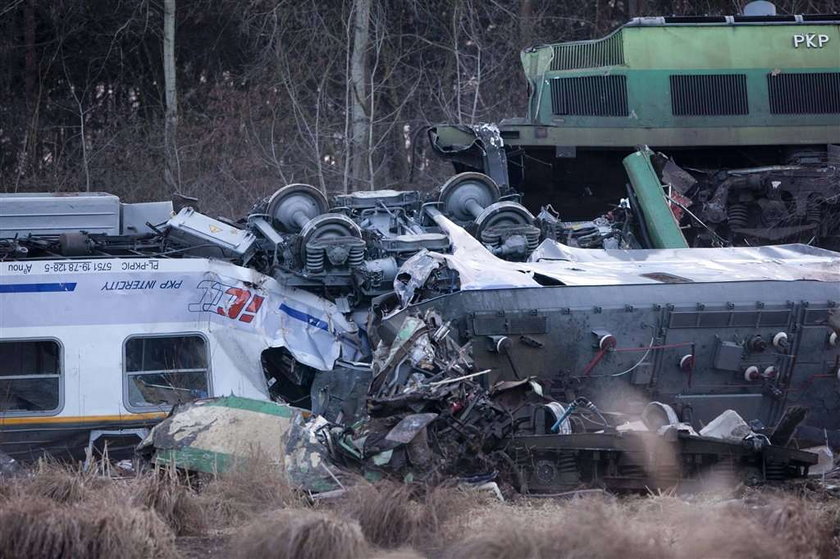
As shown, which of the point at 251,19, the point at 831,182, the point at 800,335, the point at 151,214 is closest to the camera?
the point at 800,335

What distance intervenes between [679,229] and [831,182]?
2530 millimetres

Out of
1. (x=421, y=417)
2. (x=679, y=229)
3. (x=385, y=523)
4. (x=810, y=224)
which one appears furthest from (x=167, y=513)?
(x=810, y=224)

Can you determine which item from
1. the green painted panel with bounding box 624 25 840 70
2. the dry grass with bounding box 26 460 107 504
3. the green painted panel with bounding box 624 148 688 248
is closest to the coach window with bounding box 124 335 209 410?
the dry grass with bounding box 26 460 107 504

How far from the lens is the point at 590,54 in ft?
53.1

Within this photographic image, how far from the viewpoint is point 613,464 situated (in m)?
9.34

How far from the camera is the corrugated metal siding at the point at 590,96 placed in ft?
52.0

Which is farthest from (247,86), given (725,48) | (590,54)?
(725,48)

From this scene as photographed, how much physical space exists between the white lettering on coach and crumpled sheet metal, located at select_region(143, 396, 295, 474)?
9969mm

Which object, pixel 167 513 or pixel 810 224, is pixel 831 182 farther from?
pixel 167 513

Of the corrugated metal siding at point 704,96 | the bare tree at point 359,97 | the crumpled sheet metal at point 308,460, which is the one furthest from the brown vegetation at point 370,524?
the bare tree at point 359,97

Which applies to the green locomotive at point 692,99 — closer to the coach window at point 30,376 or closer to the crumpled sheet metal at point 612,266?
the crumpled sheet metal at point 612,266

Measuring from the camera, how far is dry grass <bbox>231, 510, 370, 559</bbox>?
253 inches

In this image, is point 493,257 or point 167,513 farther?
Result: point 493,257

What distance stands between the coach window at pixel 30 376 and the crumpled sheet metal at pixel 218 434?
208 cm
